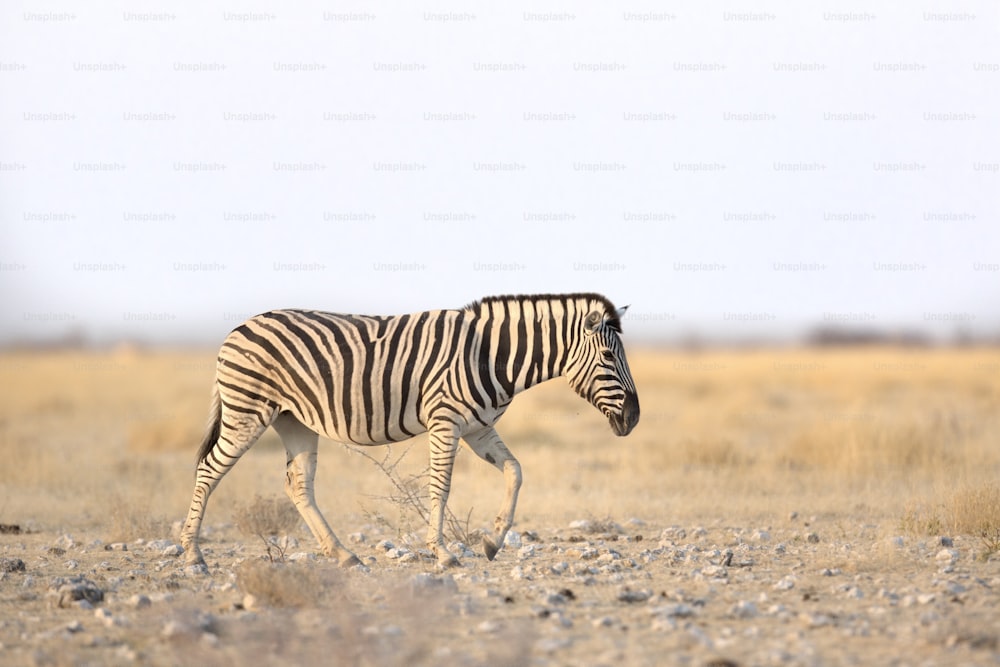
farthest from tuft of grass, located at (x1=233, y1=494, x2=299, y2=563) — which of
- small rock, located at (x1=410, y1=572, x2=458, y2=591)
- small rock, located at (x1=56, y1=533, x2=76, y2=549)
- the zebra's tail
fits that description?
small rock, located at (x1=410, y1=572, x2=458, y2=591)

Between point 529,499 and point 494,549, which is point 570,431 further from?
point 494,549

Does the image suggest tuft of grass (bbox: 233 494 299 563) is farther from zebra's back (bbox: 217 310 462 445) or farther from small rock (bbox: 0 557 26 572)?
small rock (bbox: 0 557 26 572)

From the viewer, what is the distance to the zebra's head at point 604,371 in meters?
10.5

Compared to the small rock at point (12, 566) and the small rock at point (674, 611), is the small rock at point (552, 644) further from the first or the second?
the small rock at point (12, 566)

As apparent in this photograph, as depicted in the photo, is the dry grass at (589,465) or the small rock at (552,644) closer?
the small rock at (552,644)

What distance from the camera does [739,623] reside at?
299 inches

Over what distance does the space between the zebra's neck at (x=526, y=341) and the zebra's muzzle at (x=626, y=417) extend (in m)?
0.71

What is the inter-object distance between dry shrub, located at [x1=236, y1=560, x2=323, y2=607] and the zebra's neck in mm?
2899

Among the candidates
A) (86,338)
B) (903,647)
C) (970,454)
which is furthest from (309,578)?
(86,338)

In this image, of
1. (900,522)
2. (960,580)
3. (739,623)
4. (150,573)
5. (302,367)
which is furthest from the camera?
(900,522)

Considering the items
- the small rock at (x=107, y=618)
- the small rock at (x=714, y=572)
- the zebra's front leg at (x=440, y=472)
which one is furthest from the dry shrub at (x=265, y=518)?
the small rock at (x=714, y=572)

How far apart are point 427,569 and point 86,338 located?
115 m

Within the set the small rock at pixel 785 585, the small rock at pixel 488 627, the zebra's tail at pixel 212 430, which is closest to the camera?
the small rock at pixel 488 627

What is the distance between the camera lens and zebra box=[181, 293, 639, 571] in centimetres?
1051
